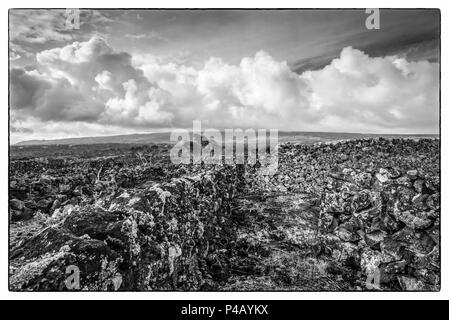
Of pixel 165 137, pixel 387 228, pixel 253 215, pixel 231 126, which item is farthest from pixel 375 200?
pixel 165 137

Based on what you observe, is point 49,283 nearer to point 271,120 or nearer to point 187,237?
point 187,237

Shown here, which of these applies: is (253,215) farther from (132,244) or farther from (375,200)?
(132,244)

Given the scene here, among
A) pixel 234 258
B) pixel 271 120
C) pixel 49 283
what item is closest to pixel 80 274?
pixel 49 283

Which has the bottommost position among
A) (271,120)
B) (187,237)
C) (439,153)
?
(187,237)

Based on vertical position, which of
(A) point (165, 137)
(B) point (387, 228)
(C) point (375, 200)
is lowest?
(B) point (387, 228)

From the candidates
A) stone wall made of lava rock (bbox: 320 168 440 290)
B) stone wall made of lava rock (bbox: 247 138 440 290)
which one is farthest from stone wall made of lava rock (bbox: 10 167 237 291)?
stone wall made of lava rock (bbox: 320 168 440 290)

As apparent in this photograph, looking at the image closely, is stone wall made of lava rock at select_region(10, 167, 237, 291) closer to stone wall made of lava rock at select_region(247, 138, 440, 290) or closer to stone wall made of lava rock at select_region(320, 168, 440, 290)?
stone wall made of lava rock at select_region(247, 138, 440, 290)

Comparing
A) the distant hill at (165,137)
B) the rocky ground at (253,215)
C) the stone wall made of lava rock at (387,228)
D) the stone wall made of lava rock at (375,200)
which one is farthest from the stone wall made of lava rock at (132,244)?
the stone wall made of lava rock at (387,228)
